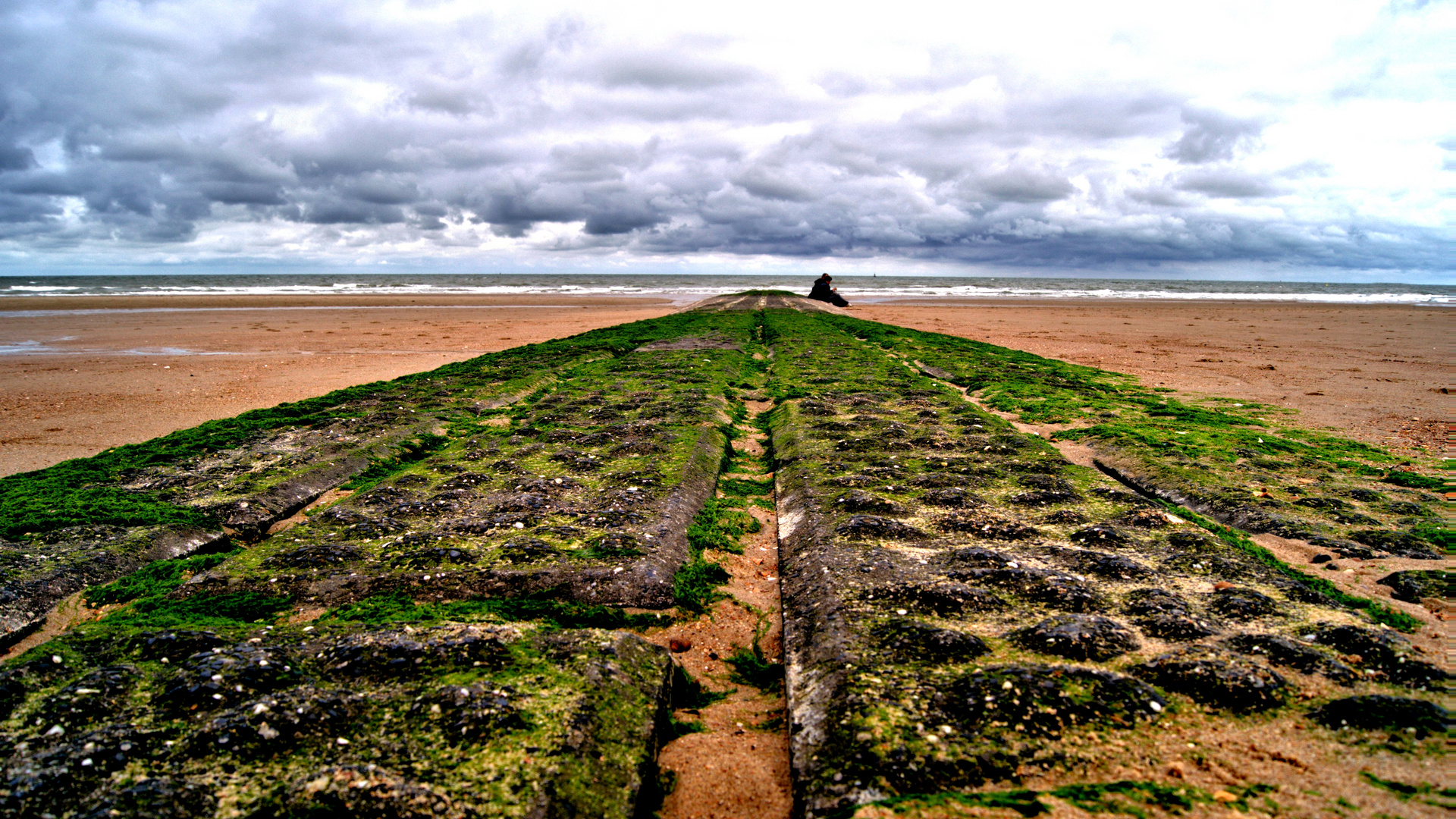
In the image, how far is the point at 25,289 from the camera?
2318 inches

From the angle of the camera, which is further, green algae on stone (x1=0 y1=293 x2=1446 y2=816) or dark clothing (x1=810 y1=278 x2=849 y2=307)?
dark clothing (x1=810 y1=278 x2=849 y2=307)

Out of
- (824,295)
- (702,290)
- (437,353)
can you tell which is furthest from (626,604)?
(702,290)

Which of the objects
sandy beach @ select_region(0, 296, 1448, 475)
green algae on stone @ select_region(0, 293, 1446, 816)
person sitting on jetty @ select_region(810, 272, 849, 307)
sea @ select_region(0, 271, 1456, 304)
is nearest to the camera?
green algae on stone @ select_region(0, 293, 1446, 816)

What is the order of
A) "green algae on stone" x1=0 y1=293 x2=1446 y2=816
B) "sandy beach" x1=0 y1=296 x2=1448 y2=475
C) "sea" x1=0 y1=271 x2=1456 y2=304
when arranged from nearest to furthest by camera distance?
"green algae on stone" x1=0 y1=293 x2=1446 y2=816 < "sandy beach" x1=0 y1=296 x2=1448 y2=475 < "sea" x1=0 y1=271 x2=1456 y2=304

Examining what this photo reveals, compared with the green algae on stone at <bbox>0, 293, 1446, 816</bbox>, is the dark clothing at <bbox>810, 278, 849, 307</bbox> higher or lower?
higher

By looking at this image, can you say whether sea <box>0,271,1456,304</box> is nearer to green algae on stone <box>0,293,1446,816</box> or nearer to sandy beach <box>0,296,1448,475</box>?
sandy beach <box>0,296,1448,475</box>

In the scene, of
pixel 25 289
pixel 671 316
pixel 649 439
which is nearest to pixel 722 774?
pixel 649 439

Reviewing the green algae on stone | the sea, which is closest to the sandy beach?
the green algae on stone

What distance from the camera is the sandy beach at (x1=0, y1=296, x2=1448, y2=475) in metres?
8.92

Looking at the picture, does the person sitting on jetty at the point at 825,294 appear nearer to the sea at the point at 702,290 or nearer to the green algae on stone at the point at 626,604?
the sea at the point at 702,290

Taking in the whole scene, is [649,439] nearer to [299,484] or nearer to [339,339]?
[299,484]

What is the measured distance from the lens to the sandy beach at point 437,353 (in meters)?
8.92

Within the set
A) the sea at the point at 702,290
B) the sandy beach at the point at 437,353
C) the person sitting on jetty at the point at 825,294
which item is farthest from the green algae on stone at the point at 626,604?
the sea at the point at 702,290

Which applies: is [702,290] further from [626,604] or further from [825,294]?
[626,604]
